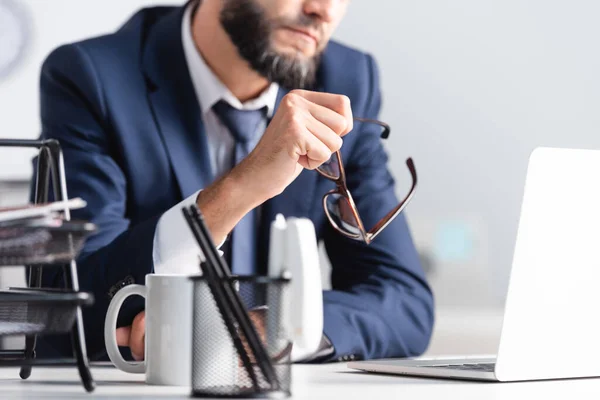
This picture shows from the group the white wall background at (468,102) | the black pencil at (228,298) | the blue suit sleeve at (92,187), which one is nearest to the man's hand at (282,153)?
the blue suit sleeve at (92,187)

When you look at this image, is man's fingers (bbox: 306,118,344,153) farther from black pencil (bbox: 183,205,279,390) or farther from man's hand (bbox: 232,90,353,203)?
black pencil (bbox: 183,205,279,390)

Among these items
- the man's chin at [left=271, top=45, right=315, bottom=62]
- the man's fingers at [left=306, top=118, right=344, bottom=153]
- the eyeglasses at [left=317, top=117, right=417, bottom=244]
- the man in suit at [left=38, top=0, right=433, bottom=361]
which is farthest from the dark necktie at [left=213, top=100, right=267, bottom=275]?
the man's fingers at [left=306, top=118, right=344, bottom=153]

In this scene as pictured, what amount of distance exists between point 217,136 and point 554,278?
1032mm

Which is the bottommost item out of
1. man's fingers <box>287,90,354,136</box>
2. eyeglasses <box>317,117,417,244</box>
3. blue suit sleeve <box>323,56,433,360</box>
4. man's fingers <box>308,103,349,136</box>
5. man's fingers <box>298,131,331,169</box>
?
blue suit sleeve <box>323,56,433,360</box>

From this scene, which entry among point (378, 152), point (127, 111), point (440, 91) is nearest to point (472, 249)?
point (440, 91)

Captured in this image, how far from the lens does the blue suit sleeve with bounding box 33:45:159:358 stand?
136 centimetres

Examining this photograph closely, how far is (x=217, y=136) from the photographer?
182cm

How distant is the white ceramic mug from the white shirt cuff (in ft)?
1.14

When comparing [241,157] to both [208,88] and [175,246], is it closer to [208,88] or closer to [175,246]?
[208,88]

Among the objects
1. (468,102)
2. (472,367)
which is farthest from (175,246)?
(468,102)

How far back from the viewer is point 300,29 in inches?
70.2

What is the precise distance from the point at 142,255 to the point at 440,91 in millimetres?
1644

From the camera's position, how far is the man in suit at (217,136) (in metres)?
1.55

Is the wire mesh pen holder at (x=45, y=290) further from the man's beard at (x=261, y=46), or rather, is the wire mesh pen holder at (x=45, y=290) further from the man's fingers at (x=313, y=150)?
the man's beard at (x=261, y=46)
